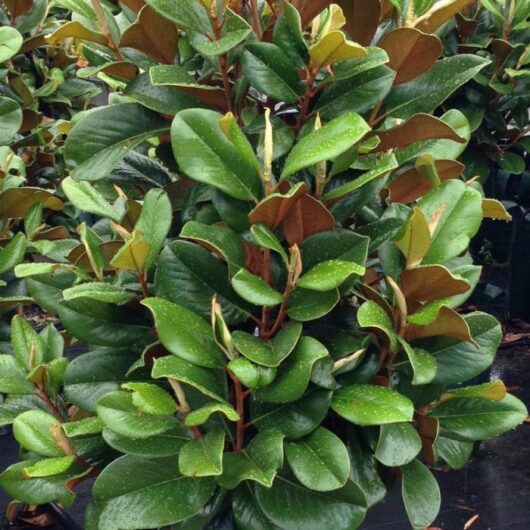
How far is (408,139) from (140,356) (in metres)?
0.55

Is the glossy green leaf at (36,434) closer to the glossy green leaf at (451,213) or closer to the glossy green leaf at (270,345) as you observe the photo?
the glossy green leaf at (270,345)

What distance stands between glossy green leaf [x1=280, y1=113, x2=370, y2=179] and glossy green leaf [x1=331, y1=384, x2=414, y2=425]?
0.33m

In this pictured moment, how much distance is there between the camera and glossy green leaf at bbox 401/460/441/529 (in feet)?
3.63

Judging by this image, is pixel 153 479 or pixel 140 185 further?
pixel 140 185

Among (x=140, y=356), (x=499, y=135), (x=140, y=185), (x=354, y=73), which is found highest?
(x=354, y=73)

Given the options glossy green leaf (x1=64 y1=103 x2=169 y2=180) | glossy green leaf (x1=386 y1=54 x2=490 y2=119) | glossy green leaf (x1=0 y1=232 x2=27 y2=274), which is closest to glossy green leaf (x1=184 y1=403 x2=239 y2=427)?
glossy green leaf (x1=64 y1=103 x2=169 y2=180)

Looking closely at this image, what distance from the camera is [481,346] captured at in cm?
117

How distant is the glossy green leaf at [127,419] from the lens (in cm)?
95

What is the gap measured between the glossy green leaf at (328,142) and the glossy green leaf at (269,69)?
0.46ft

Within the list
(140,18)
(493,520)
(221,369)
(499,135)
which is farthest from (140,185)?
(499,135)

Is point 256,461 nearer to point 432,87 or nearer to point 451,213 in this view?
point 451,213

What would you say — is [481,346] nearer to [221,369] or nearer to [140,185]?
[221,369]

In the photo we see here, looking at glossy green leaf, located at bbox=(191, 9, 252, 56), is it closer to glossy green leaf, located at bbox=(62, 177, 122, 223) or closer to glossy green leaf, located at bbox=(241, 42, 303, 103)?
glossy green leaf, located at bbox=(241, 42, 303, 103)

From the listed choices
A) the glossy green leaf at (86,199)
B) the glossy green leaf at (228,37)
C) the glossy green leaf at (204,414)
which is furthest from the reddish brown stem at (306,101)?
the glossy green leaf at (204,414)
